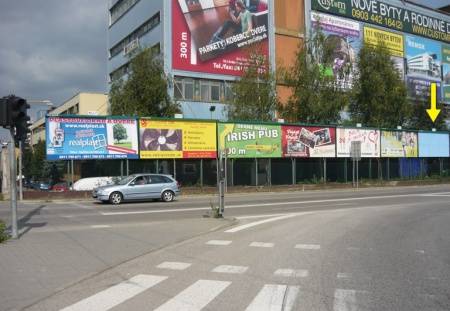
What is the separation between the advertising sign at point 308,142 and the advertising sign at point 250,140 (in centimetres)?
86

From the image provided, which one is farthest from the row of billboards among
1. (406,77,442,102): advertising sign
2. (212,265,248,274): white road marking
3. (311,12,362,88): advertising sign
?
(406,77,442,102): advertising sign

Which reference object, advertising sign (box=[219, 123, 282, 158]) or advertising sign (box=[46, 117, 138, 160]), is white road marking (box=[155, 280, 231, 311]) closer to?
advertising sign (box=[46, 117, 138, 160])

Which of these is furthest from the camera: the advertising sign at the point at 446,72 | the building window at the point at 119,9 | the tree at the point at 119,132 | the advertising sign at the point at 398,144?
the advertising sign at the point at 446,72

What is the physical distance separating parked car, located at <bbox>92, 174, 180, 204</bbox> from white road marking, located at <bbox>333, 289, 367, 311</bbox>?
19052 millimetres

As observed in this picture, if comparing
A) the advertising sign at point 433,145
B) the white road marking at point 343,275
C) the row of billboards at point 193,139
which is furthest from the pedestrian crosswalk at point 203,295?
the advertising sign at point 433,145

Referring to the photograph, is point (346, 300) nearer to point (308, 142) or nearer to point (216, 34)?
point (308, 142)

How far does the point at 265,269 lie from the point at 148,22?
4674 centimetres

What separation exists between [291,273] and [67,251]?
4.70m

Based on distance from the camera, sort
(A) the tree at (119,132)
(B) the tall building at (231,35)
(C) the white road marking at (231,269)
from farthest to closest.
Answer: (B) the tall building at (231,35)
(A) the tree at (119,132)
(C) the white road marking at (231,269)

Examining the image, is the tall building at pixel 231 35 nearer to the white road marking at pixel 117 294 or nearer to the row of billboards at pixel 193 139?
the row of billboards at pixel 193 139

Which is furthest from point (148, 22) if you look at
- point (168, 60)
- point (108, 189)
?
point (108, 189)

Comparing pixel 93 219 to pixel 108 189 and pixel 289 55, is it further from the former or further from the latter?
pixel 289 55

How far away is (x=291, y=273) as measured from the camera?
335 inches

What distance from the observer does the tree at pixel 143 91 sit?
41250 millimetres
